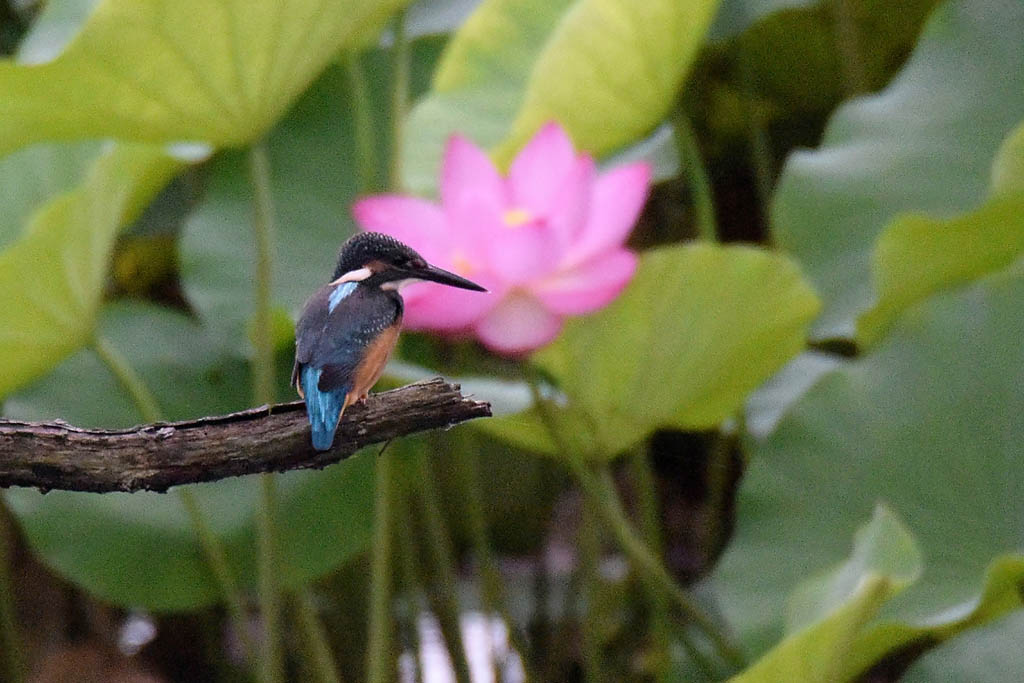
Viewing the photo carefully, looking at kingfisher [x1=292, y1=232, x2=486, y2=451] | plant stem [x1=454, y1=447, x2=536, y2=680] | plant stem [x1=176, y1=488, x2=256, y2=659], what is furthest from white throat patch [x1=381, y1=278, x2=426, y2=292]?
plant stem [x1=454, y1=447, x2=536, y2=680]

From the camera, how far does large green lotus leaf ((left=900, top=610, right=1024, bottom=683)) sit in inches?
20.4

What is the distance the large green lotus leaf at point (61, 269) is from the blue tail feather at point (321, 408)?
31 centimetres

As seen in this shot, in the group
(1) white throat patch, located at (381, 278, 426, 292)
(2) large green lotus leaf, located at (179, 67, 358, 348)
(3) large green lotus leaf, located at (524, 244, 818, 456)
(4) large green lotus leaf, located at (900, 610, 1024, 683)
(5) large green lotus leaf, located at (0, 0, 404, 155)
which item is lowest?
(4) large green lotus leaf, located at (900, 610, 1024, 683)

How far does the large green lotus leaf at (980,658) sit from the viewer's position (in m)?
0.52

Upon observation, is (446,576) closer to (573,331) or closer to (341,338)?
(573,331)

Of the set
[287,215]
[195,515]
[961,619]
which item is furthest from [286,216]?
[961,619]

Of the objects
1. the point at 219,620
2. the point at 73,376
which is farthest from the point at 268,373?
the point at 219,620

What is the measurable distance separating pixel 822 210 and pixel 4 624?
2.10 ft

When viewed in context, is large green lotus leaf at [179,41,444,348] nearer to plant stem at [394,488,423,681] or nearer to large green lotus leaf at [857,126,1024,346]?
plant stem at [394,488,423,681]

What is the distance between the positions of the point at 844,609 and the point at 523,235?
0.67 feet

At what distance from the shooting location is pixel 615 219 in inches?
22.2

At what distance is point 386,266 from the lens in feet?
0.96

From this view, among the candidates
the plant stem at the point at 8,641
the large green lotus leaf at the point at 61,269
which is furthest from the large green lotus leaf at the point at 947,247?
the plant stem at the point at 8,641

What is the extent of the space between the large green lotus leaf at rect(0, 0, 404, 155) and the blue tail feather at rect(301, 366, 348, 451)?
311 millimetres
